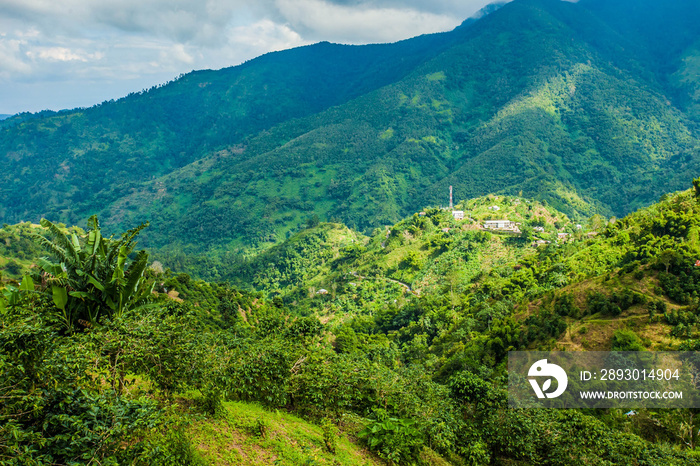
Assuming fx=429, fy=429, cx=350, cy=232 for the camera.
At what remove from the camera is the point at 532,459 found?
38.4 feet

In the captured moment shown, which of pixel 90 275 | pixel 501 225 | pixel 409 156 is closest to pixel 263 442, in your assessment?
pixel 90 275

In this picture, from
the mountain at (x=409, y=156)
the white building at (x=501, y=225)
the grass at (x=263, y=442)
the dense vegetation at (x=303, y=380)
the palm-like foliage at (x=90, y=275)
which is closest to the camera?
the dense vegetation at (x=303, y=380)

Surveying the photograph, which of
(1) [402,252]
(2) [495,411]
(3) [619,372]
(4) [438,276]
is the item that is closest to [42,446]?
(2) [495,411]

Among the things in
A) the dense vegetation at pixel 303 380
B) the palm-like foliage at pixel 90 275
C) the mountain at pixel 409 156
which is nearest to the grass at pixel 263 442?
the dense vegetation at pixel 303 380

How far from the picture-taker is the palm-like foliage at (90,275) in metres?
8.48

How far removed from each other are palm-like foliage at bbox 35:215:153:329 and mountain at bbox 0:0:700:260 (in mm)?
94690

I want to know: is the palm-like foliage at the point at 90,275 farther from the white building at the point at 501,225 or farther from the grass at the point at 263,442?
the white building at the point at 501,225

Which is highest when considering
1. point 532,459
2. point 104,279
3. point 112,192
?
point 112,192

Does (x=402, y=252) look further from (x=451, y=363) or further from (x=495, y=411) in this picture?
(x=495, y=411)

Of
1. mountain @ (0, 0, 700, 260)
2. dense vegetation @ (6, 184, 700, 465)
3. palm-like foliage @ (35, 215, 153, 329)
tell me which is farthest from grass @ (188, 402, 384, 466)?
mountain @ (0, 0, 700, 260)

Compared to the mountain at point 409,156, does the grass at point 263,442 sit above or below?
below

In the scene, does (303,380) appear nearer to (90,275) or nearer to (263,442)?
(263,442)

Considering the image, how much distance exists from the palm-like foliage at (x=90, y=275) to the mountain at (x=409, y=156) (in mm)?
94690

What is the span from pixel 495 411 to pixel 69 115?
23272 cm
